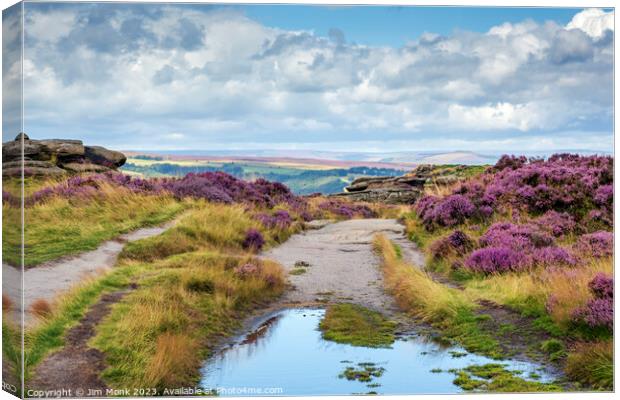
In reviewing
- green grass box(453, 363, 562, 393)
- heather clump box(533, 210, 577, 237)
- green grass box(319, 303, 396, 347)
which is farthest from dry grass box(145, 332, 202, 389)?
heather clump box(533, 210, 577, 237)

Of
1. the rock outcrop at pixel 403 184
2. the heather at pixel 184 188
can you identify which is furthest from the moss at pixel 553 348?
the heather at pixel 184 188

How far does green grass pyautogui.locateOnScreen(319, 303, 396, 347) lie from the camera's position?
431 inches

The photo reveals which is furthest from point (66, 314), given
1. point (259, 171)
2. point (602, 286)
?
point (602, 286)

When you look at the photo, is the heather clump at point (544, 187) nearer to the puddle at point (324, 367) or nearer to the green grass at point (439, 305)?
the green grass at point (439, 305)

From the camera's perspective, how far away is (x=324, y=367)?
1047 centimetres

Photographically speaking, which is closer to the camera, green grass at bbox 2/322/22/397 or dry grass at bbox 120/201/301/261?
green grass at bbox 2/322/22/397

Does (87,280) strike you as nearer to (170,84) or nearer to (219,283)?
(219,283)

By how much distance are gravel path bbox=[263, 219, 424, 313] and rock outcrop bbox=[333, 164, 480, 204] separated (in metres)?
1.08

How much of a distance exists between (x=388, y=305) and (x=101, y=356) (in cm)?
474

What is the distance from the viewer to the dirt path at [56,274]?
34.4ft

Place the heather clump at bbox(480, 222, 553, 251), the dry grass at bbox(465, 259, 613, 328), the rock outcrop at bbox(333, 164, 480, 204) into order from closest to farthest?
the dry grass at bbox(465, 259, 613, 328) < the rock outcrop at bbox(333, 164, 480, 204) < the heather clump at bbox(480, 222, 553, 251)

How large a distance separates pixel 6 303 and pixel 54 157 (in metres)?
2.30

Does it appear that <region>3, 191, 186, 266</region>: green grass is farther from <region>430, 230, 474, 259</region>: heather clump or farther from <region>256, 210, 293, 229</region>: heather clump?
<region>430, 230, 474, 259</region>: heather clump

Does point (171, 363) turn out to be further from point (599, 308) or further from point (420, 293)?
point (599, 308)
